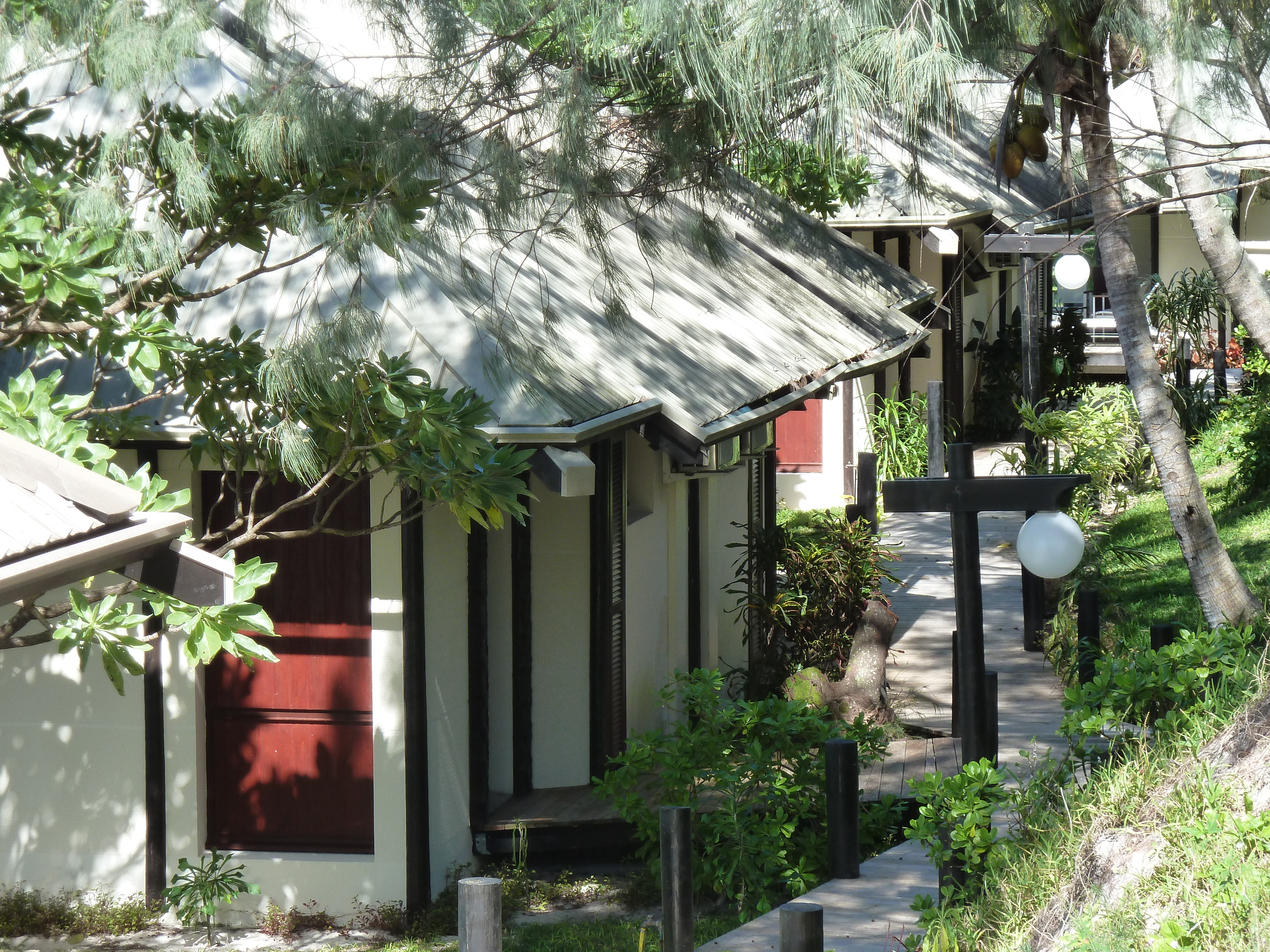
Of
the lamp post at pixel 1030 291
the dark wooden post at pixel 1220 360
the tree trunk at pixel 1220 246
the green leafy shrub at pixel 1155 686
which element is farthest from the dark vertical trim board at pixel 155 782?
the dark wooden post at pixel 1220 360

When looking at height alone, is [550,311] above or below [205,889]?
above

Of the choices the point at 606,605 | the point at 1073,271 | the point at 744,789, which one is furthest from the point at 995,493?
the point at 1073,271

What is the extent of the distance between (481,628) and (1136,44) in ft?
15.7

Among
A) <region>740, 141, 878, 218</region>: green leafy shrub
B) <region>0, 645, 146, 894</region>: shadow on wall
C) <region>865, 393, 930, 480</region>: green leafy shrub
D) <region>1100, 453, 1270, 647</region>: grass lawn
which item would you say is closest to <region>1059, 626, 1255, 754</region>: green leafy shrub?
<region>1100, 453, 1270, 647</region>: grass lawn

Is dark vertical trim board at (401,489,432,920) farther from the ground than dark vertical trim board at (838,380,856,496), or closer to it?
closer to it

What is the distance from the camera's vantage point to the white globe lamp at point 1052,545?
6.43m

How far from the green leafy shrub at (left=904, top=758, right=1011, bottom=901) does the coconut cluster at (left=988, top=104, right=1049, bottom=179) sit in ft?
13.1

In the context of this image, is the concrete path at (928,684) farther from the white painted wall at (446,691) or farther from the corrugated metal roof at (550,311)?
the corrugated metal roof at (550,311)

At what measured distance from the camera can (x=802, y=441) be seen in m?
18.7

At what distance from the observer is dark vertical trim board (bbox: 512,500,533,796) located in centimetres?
802

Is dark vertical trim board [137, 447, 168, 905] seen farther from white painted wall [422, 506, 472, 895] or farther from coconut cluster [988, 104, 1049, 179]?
coconut cluster [988, 104, 1049, 179]

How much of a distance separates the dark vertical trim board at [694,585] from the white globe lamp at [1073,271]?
24.2 feet

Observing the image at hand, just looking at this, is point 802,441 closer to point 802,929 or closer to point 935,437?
point 935,437

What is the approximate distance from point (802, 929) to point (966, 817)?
1.31 m
